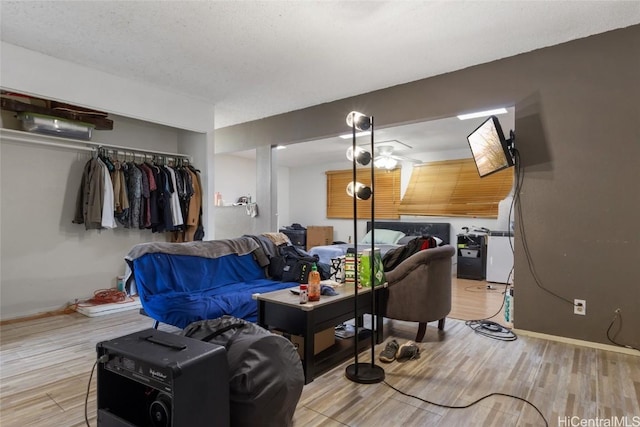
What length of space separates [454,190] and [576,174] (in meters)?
3.88

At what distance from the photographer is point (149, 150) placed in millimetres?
4504

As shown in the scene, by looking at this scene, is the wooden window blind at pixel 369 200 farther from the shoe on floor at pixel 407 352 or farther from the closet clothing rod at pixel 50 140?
the shoe on floor at pixel 407 352

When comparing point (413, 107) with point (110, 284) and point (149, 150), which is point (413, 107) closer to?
point (149, 150)

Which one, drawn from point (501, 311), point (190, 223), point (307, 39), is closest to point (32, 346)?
point (190, 223)

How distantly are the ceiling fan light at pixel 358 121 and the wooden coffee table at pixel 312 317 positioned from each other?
1184 millimetres

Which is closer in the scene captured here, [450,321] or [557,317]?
[557,317]

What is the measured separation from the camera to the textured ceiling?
255 centimetres

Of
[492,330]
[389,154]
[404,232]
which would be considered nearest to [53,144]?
[492,330]

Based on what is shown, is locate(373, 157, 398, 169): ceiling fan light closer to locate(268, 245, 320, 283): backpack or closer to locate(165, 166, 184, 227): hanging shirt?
locate(268, 245, 320, 283): backpack

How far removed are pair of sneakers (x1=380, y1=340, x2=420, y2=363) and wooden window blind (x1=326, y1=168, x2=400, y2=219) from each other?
16.5 feet

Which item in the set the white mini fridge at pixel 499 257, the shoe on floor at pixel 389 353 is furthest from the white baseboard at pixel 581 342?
the white mini fridge at pixel 499 257

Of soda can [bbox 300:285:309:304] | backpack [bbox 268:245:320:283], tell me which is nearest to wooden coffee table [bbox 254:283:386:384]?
soda can [bbox 300:285:309:304]

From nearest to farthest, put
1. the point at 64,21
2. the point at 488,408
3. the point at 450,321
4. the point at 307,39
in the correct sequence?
1. the point at 488,408
2. the point at 64,21
3. the point at 307,39
4. the point at 450,321

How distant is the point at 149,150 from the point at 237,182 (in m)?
3.48
